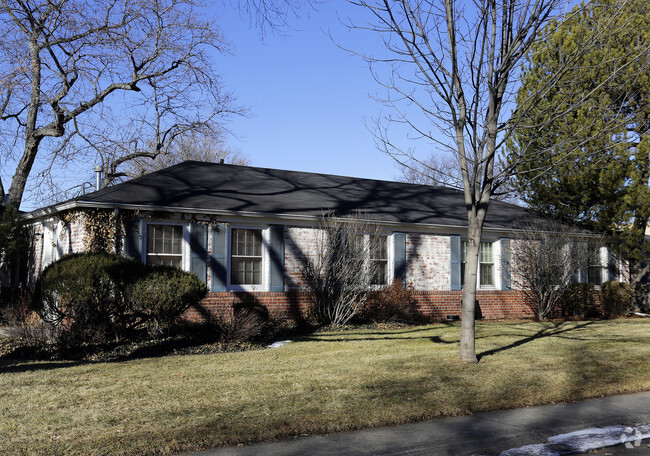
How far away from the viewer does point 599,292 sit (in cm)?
2105

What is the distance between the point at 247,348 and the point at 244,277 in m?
3.80

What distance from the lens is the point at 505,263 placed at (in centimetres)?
1947

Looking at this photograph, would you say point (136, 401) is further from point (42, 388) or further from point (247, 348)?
point (247, 348)

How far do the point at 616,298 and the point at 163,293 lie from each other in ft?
51.1

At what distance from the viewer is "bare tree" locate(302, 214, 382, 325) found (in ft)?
50.4

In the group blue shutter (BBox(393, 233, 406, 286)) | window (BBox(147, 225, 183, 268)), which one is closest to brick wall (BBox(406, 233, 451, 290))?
blue shutter (BBox(393, 233, 406, 286))

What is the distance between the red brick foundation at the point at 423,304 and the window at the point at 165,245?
1.28 m

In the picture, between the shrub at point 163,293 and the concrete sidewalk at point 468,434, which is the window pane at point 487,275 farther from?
the concrete sidewalk at point 468,434

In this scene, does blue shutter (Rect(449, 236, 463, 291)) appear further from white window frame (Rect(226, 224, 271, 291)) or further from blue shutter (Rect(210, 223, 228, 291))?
blue shutter (Rect(210, 223, 228, 291))

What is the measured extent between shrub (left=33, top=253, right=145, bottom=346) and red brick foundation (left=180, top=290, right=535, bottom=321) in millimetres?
3213

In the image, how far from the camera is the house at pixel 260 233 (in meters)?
14.4

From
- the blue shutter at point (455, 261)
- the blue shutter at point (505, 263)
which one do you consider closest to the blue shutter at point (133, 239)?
the blue shutter at point (455, 261)

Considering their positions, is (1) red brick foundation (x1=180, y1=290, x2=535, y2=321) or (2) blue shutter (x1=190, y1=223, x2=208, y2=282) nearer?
(2) blue shutter (x1=190, y1=223, x2=208, y2=282)

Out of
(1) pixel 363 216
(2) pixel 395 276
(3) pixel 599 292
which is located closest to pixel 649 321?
(3) pixel 599 292
